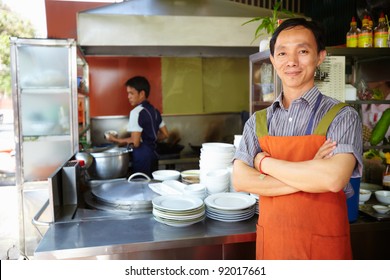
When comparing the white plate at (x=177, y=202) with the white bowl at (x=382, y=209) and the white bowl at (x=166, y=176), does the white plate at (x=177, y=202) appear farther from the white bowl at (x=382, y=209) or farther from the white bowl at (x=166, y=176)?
the white bowl at (x=382, y=209)

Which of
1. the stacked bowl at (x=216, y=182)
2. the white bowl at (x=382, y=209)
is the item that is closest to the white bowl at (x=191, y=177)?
the stacked bowl at (x=216, y=182)

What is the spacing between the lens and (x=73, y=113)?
10.4 feet

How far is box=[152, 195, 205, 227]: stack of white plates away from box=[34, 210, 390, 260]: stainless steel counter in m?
0.03

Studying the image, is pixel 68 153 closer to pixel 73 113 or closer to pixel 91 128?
pixel 73 113

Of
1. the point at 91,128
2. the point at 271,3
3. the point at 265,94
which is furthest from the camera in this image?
the point at 91,128

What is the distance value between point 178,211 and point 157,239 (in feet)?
0.57

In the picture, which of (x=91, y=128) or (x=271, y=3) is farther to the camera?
(x=91, y=128)

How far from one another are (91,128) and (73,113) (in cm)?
190

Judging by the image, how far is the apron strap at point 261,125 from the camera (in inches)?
59.2

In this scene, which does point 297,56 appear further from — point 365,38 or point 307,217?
point 365,38

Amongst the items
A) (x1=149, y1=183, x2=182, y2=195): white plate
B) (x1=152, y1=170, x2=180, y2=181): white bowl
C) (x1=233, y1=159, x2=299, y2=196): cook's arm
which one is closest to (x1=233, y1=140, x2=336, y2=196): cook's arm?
(x1=233, y1=159, x2=299, y2=196): cook's arm

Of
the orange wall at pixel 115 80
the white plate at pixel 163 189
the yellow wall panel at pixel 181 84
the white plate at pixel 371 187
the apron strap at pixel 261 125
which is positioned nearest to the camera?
the apron strap at pixel 261 125

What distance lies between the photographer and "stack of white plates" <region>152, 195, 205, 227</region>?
171 centimetres
